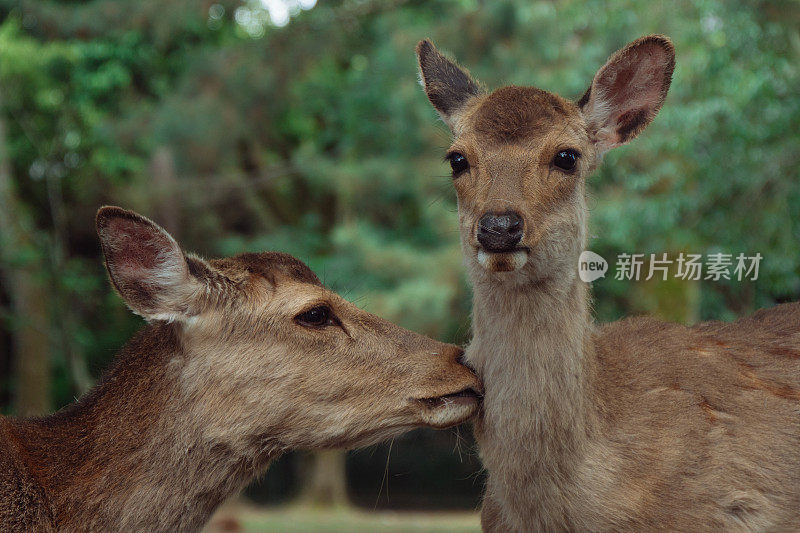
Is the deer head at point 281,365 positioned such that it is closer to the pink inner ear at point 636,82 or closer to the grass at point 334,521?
the pink inner ear at point 636,82

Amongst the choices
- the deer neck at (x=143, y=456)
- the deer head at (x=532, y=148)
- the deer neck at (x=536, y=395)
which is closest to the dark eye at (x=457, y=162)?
the deer head at (x=532, y=148)

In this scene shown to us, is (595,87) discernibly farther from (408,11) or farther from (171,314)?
(408,11)

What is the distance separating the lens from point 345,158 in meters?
14.1

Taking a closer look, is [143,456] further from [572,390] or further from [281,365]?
[572,390]

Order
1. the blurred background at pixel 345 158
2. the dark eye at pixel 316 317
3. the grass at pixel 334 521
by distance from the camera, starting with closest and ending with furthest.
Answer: the dark eye at pixel 316 317 < the blurred background at pixel 345 158 < the grass at pixel 334 521

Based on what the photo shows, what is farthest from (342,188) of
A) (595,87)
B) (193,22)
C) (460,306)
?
(595,87)

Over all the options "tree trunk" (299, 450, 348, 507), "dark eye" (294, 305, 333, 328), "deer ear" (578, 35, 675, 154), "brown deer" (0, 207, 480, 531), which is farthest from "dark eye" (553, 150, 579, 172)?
"tree trunk" (299, 450, 348, 507)

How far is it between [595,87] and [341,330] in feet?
5.37

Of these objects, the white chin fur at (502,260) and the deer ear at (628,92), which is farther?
the deer ear at (628,92)

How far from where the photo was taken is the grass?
1133 centimetres

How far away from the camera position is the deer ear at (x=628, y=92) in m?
4.27

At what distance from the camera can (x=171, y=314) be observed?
3791 millimetres

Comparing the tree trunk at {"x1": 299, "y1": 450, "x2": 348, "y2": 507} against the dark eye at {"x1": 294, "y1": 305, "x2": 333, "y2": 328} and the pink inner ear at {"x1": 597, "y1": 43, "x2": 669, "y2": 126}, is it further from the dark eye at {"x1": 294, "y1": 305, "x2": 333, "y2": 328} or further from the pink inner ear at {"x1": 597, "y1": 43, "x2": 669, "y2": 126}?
the pink inner ear at {"x1": 597, "y1": 43, "x2": 669, "y2": 126}

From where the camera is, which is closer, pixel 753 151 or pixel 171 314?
pixel 171 314
